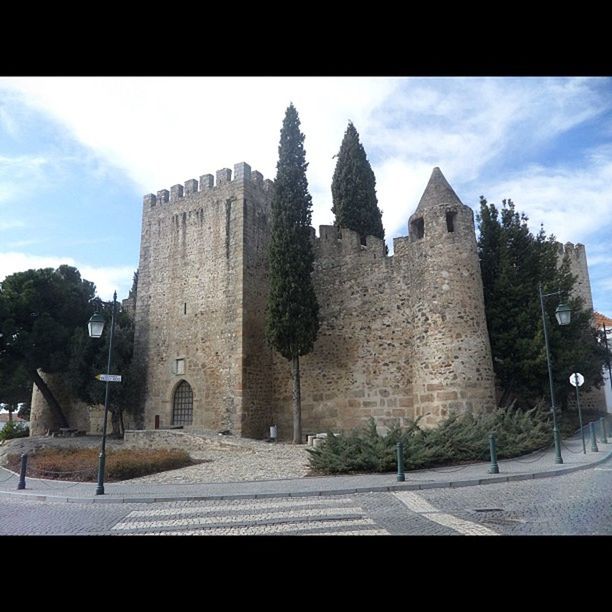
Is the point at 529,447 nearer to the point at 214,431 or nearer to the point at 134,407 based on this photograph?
the point at 214,431

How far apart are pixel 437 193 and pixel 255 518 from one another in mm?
14842

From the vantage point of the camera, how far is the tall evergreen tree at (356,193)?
2525cm

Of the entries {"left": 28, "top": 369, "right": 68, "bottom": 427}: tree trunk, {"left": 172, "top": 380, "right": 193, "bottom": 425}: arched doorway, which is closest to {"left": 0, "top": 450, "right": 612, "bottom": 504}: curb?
{"left": 172, "top": 380, "right": 193, "bottom": 425}: arched doorway

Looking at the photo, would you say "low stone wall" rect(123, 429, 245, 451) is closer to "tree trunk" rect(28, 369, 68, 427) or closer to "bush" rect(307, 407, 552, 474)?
"bush" rect(307, 407, 552, 474)

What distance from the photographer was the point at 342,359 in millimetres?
21453

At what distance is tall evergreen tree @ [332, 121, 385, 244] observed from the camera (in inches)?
994

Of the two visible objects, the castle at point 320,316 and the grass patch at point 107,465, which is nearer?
the grass patch at point 107,465

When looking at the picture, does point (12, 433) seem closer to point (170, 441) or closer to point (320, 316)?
point (170, 441)

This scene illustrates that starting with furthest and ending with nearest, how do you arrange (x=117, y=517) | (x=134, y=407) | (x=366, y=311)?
(x=134, y=407)
(x=366, y=311)
(x=117, y=517)

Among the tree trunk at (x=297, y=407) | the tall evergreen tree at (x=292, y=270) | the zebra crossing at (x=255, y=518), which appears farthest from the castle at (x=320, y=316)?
the zebra crossing at (x=255, y=518)

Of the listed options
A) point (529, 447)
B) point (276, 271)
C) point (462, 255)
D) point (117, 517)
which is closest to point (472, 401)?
point (529, 447)

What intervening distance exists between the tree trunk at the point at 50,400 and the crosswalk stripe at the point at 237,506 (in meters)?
18.9

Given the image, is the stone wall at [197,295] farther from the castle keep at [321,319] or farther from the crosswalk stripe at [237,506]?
the crosswalk stripe at [237,506]
